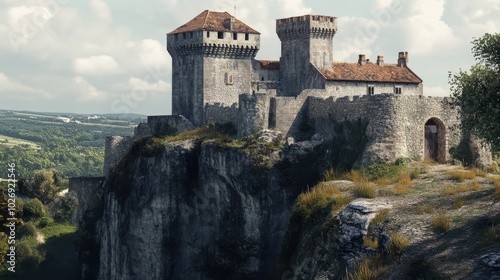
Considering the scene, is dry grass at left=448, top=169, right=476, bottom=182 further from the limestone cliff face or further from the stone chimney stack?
the stone chimney stack

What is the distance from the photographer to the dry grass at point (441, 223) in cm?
2898

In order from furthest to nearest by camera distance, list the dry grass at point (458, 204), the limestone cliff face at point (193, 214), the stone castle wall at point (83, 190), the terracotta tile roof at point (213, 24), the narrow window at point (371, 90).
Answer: the stone castle wall at point (83, 190), the narrow window at point (371, 90), the terracotta tile roof at point (213, 24), the limestone cliff face at point (193, 214), the dry grass at point (458, 204)

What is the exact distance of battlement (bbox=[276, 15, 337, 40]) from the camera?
65000 millimetres

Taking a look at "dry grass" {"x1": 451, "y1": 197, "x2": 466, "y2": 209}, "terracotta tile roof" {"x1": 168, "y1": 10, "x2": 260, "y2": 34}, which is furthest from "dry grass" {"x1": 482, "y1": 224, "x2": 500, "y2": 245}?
"terracotta tile roof" {"x1": 168, "y1": 10, "x2": 260, "y2": 34}

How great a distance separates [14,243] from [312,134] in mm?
31279

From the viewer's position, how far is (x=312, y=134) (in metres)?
53.8

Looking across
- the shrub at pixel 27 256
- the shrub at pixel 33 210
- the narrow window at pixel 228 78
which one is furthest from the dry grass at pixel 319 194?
the shrub at pixel 33 210

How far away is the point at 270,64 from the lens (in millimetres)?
67562

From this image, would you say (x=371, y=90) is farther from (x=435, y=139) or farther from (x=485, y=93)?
(x=485, y=93)

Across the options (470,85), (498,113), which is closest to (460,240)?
(498,113)

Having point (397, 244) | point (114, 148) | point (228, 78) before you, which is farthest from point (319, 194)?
point (114, 148)

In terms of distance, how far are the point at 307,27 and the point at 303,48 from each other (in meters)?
1.72

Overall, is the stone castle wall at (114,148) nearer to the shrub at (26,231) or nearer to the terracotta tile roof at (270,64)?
the shrub at (26,231)

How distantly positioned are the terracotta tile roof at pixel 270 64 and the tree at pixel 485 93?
100ft
